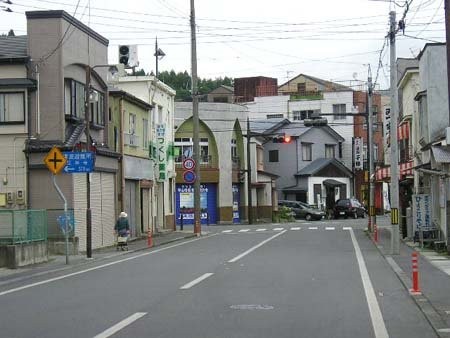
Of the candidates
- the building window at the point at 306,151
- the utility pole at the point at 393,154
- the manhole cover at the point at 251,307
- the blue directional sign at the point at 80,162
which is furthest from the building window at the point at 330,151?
the manhole cover at the point at 251,307

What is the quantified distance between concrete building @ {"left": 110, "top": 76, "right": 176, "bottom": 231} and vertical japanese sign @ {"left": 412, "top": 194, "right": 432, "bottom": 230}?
16776mm

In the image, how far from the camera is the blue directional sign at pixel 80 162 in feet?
75.9

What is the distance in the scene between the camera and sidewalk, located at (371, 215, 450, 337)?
1073 cm

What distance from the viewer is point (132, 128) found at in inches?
1406

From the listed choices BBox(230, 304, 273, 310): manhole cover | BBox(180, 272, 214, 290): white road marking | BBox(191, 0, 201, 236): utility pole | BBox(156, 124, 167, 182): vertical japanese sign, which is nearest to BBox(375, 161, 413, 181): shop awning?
BBox(191, 0, 201, 236): utility pole

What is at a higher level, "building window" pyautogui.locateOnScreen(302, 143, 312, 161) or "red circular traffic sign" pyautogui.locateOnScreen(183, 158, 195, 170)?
"building window" pyautogui.locateOnScreen(302, 143, 312, 161)

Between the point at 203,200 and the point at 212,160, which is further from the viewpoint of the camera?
the point at 203,200

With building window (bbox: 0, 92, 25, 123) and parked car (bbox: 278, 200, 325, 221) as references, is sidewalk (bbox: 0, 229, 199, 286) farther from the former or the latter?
parked car (bbox: 278, 200, 325, 221)

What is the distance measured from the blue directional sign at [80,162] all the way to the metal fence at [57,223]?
2.93 meters

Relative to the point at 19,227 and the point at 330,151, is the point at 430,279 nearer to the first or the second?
the point at 19,227

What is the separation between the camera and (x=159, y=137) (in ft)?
135

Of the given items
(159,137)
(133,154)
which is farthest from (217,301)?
(159,137)

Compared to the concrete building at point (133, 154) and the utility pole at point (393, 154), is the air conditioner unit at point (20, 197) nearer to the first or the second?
the concrete building at point (133, 154)

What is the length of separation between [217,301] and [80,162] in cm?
1197
